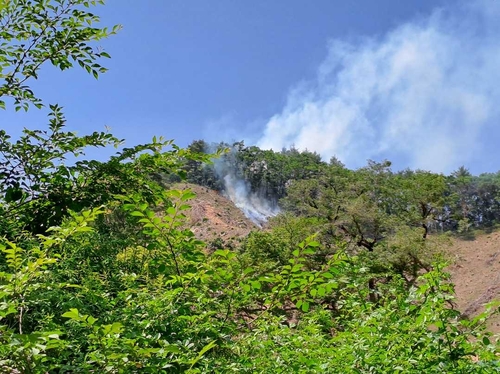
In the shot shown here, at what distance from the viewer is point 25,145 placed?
2693 millimetres

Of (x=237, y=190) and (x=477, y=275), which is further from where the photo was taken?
(x=237, y=190)

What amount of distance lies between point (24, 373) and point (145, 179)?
1.73m

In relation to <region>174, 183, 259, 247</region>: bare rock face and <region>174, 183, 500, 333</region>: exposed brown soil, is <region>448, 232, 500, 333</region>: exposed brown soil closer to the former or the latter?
<region>174, 183, 500, 333</region>: exposed brown soil

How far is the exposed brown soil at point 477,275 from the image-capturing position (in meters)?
21.3

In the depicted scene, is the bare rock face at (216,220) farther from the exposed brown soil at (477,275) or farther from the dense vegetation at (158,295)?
the dense vegetation at (158,295)

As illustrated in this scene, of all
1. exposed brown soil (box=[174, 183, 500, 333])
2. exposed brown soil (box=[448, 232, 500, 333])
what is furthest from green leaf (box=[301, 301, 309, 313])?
exposed brown soil (box=[448, 232, 500, 333])

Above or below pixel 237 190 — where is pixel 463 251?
below

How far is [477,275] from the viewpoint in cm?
2858

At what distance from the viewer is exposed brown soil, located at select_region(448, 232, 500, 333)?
840 inches

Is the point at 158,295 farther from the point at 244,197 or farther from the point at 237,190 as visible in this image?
the point at 237,190

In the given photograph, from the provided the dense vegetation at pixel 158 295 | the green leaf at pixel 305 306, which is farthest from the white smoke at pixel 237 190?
the green leaf at pixel 305 306

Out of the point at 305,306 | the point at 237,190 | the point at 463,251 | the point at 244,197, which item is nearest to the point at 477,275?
the point at 463,251

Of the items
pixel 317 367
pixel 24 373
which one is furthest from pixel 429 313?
pixel 24 373

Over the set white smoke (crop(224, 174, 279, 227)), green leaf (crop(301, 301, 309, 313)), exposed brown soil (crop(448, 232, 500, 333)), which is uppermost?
white smoke (crop(224, 174, 279, 227))
